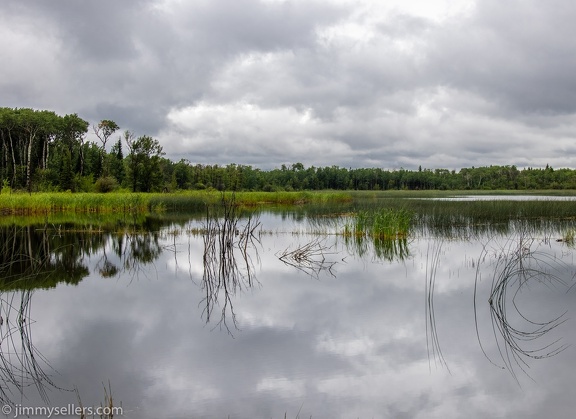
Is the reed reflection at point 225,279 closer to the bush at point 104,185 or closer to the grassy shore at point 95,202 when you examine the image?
the grassy shore at point 95,202

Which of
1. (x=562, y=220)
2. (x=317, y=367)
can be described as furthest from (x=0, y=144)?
(x=317, y=367)

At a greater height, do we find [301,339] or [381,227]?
[381,227]

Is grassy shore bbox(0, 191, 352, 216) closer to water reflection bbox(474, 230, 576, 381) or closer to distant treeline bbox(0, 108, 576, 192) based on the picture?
distant treeline bbox(0, 108, 576, 192)

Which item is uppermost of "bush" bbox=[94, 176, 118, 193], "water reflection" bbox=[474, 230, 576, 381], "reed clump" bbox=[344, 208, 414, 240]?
"bush" bbox=[94, 176, 118, 193]

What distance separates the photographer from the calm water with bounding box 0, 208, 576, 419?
15.1 ft

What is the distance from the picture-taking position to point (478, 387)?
16.1 feet

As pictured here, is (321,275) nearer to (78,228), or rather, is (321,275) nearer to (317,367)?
(317,367)

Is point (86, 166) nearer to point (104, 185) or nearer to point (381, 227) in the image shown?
point (104, 185)

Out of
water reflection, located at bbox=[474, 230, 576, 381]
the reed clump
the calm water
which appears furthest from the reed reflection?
the reed clump

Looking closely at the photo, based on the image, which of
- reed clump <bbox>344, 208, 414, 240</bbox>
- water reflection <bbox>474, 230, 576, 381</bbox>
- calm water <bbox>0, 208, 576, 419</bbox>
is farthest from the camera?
reed clump <bbox>344, 208, 414, 240</bbox>

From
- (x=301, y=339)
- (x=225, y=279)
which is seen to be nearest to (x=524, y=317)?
(x=301, y=339)

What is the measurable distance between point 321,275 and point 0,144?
181 feet

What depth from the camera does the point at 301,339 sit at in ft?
Result: 20.6

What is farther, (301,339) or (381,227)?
(381,227)
